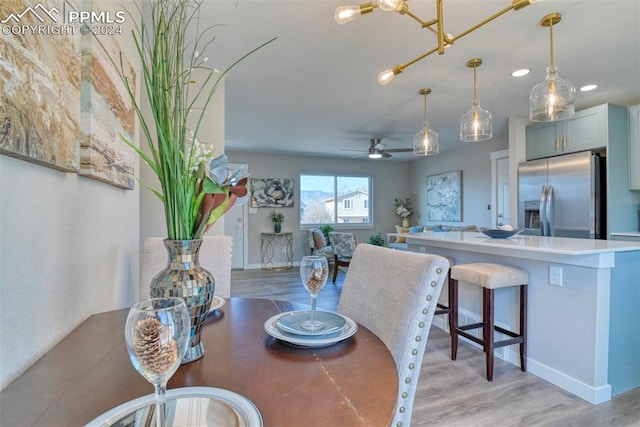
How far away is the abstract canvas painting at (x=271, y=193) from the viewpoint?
6.51 meters

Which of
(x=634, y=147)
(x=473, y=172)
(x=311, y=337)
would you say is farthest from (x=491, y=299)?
(x=473, y=172)

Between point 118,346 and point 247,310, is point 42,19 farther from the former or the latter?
point 247,310

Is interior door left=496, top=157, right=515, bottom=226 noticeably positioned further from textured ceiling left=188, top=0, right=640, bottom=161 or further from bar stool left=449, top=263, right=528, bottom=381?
bar stool left=449, top=263, right=528, bottom=381

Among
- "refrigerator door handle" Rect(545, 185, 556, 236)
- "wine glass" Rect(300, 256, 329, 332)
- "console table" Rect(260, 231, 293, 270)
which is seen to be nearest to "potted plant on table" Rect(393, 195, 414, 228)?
"console table" Rect(260, 231, 293, 270)

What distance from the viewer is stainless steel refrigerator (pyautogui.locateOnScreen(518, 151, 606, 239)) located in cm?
342

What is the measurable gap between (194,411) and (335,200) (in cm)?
Answer: 674

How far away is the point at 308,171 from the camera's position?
699 centimetres

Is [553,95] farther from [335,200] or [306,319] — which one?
[335,200]

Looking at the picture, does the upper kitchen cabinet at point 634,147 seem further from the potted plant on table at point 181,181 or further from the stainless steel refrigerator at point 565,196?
the potted plant on table at point 181,181

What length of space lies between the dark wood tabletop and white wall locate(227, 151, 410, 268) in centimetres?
567

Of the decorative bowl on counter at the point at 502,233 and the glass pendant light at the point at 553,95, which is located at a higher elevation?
the glass pendant light at the point at 553,95

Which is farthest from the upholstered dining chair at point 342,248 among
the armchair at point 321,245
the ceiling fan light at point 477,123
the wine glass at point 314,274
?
the wine glass at point 314,274

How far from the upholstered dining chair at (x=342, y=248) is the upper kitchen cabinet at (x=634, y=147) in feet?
11.2

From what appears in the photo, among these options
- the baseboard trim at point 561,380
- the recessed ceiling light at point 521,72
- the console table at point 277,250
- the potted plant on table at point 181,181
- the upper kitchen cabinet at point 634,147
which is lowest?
the baseboard trim at point 561,380
